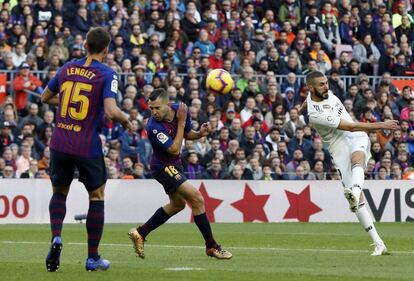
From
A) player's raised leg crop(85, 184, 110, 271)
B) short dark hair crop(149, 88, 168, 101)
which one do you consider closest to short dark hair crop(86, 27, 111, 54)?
player's raised leg crop(85, 184, 110, 271)

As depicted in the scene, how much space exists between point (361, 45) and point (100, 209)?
67.7 feet

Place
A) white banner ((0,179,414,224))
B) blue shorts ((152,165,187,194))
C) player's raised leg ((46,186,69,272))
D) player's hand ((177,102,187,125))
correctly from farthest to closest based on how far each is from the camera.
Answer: white banner ((0,179,414,224))
player's hand ((177,102,187,125))
blue shorts ((152,165,187,194))
player's raised leg ((46,186,69,272))

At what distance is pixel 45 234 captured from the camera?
67.9 feet

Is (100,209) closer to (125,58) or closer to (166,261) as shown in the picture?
(166,261)

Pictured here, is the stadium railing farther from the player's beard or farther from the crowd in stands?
the player's beard

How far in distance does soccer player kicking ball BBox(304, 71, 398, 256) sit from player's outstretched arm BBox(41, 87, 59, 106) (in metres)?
3.92

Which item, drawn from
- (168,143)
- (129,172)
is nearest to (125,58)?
(129,172)

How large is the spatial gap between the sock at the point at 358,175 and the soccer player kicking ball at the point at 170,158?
197cm

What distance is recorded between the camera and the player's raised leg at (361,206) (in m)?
15.3

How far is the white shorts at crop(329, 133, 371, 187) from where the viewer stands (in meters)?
16.1

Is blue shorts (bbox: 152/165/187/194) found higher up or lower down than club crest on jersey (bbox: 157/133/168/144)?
lower down

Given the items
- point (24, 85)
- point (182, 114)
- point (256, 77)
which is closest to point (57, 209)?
point (182, 114)

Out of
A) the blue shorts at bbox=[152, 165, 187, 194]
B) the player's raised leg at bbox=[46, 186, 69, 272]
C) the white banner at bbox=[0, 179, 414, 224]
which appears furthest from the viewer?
the white banner at bbox=[0, 179, 414, 224]

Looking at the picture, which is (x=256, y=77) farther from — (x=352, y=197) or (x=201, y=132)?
(x=201, y=132)
